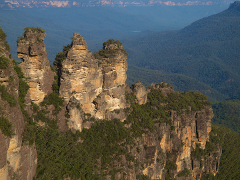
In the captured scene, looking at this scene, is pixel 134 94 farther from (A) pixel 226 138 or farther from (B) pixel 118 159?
(A) pixel 226 138

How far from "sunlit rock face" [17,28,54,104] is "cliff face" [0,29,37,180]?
18.6 feet

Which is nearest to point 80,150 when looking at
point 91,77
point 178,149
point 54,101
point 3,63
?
point 54,101

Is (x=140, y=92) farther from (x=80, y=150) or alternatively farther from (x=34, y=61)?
(x=34, y=61)

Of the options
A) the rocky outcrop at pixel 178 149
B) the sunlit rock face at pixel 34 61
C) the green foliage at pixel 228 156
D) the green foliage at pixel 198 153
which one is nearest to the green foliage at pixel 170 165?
the rocky outcrop at pixel 178 149

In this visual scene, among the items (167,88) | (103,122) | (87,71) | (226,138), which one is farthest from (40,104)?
(226,138)

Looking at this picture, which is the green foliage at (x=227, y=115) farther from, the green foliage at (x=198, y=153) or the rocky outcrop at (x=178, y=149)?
the green foliage at (x=198, y=153)

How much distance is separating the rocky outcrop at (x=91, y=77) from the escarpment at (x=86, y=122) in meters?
0.13

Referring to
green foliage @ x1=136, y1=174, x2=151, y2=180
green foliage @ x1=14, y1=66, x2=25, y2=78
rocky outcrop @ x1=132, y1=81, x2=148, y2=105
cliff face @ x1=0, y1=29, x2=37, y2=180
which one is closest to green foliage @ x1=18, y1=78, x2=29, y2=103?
green foliage @ x1=14, y1=66, x2=25, y2=78

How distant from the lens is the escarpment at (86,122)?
2255 centimetres

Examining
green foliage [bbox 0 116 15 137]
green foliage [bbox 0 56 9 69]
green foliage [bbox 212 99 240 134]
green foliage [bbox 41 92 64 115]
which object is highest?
green foliage [bbox 0 56 9 69]

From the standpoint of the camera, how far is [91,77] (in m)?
33.9

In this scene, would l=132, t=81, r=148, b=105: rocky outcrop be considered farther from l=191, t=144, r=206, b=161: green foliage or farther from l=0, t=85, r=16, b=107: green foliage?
l=0, t=85, r=16, b=107: green foliage

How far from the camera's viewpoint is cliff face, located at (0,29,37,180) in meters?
19.3

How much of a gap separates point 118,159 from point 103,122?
5663 millimetres
